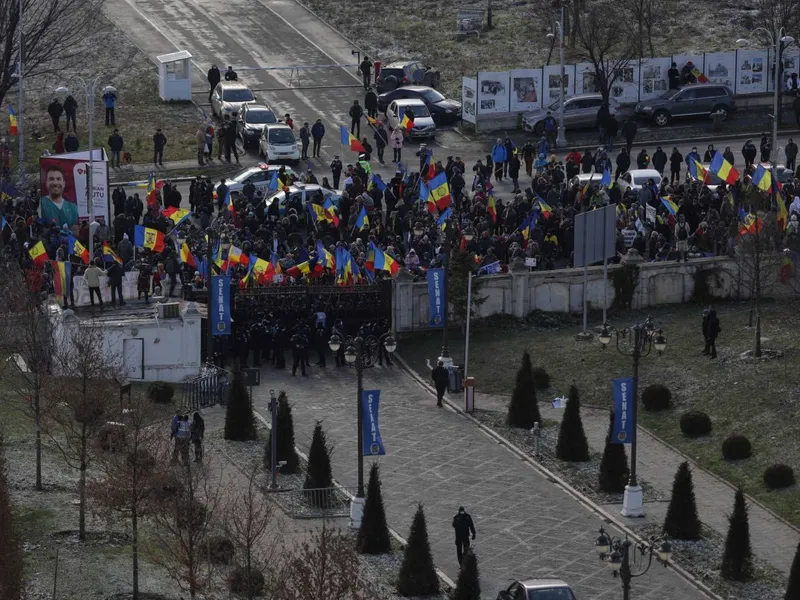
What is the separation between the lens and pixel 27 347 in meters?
50.5

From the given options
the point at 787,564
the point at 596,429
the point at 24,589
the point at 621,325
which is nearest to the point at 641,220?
the point at 621,325

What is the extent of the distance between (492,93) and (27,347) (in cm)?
3169

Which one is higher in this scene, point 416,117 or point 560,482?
point 416,117

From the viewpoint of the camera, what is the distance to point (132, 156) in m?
75.6

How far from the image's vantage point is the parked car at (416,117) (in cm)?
7675

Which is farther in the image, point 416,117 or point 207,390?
point 416,117

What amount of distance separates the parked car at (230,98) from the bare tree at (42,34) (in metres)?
5.99

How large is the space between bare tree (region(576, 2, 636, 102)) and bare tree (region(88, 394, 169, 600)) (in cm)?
3710

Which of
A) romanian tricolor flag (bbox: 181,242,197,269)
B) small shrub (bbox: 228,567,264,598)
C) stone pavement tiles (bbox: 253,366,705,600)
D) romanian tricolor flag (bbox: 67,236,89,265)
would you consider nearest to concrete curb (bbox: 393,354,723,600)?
stone pavement tiles (bbox: 253,366,705,600)

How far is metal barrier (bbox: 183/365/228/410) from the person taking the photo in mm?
54625

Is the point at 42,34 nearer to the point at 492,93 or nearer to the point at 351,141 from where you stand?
the point at 351,141

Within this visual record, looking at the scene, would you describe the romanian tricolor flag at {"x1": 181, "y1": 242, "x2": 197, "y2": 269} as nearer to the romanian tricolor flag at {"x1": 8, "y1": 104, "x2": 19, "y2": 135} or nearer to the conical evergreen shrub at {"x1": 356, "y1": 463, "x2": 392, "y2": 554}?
the conical evergreen shrub at {"x1": 356, "y1": 463, "x2": 392, "y2": 554}

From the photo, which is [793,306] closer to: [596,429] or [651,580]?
[596,429]

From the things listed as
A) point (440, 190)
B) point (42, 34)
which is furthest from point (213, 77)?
point (440, 190)
